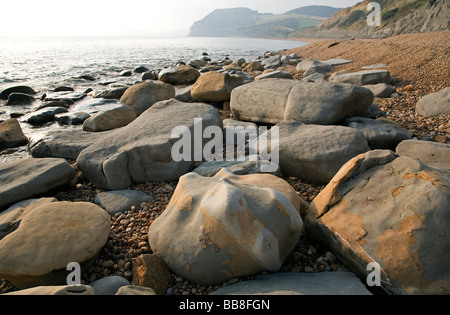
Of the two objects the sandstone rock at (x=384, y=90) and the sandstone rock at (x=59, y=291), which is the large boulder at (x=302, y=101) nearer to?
the sandstone rock at (x=384, y=90)

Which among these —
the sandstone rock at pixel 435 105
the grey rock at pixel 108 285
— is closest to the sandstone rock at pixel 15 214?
the grey rock at pixel 108 285

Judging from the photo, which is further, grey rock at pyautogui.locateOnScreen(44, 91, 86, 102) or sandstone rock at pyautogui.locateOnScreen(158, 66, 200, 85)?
sandstone rock at pyautogui.locateOnScreen(158, 66, 200, 85)

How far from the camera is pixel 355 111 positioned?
4391 millimetres

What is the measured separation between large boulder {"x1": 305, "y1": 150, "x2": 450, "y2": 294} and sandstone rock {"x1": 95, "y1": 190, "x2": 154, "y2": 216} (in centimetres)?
181

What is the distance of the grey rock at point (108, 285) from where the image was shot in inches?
76.0

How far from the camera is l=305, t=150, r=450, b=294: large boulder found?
1670 millimetres

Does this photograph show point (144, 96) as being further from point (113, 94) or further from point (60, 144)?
point (113, 94)

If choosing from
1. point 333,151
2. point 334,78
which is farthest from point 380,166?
point 334,78

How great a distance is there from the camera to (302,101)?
4.33m

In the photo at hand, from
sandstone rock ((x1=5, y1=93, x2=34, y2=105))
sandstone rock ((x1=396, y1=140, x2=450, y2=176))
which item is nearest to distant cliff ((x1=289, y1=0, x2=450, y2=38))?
sandstone rock ((x1=396, y1=140, x2=450, y2=176))

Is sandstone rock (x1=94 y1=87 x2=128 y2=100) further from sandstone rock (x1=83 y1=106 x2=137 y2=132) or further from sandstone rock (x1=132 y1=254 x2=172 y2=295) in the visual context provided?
sandstone rock (x1=132 y1=254 x2=172 y2=295)

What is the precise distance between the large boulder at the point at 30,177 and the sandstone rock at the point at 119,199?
0.57 m
